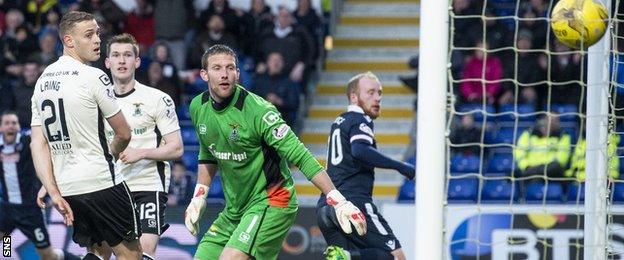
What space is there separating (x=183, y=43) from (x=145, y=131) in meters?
8.55

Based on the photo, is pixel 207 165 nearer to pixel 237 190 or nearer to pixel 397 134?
pixel 237 190

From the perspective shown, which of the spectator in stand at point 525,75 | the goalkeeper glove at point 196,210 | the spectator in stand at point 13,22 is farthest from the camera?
the spectator in stand at point 13,22

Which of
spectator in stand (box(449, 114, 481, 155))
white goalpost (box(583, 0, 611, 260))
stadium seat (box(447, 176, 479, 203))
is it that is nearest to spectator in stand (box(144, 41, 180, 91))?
spectator in stand (box(449, 114, 481, 155))

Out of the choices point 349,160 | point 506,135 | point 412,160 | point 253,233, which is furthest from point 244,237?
point 506,135

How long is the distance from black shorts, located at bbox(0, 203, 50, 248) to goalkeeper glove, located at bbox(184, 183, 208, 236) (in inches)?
206

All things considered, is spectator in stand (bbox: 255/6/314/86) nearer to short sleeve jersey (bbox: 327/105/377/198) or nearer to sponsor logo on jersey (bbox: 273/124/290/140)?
short sleeve jersey (bbox: 327/105/377/198)

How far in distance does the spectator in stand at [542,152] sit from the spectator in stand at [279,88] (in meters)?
3.08

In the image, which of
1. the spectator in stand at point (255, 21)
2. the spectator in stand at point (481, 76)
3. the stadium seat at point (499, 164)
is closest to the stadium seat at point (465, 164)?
the stadium seat at point (499, 164)

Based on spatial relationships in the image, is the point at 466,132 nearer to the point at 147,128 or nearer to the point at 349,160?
the point at 349,160

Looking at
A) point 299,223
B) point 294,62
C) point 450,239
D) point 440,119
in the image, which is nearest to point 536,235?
point 450,239

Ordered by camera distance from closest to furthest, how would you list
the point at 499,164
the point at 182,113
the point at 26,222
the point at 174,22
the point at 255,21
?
the point at 26,222 → the point at 499,164 → the point at 182,113 → the point at 255,21 → the point at 174,22

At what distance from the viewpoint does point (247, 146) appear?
8.10 meters

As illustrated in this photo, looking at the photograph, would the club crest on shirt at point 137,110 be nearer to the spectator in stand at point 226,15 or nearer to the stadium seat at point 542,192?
the stadium seat at point 542,192

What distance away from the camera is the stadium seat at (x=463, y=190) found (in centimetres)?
1446
